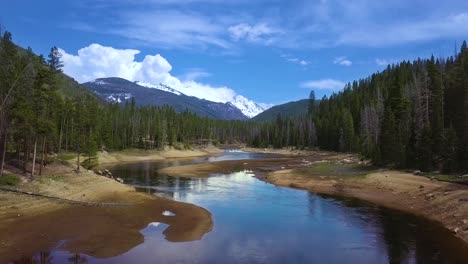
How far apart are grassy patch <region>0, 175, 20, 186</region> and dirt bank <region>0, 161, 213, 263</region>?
101cm

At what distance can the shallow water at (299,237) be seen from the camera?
Result: 28984mm

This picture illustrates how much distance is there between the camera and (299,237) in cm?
3516

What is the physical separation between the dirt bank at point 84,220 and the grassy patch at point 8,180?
101cm

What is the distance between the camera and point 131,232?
35.1m

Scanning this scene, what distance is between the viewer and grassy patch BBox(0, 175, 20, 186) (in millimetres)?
44306

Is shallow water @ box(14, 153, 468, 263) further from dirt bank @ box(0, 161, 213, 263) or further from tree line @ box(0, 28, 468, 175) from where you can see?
tree line @ box(0, 28, 468, 175)

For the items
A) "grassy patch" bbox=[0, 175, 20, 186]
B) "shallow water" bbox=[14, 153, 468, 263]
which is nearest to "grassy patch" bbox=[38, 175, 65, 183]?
"grassy patch" bbox=[0, 175, 20, 186]

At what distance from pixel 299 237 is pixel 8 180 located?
3039cm

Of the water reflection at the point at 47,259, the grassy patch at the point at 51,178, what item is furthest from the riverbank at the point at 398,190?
the grassy patch at the point at 51,178

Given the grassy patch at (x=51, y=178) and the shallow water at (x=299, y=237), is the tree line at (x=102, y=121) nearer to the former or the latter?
the grassy patch at (x=51, y=178)

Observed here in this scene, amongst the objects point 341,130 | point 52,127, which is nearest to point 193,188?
point 52,127

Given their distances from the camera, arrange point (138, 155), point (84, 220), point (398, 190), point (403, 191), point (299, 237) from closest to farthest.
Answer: point (299, 237), point (84, 220), point (403, 191), point (398, 190), point (138, 155)

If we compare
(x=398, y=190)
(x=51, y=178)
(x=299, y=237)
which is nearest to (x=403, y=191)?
(x=398, y=190)

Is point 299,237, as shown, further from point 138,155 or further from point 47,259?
point 138,155
